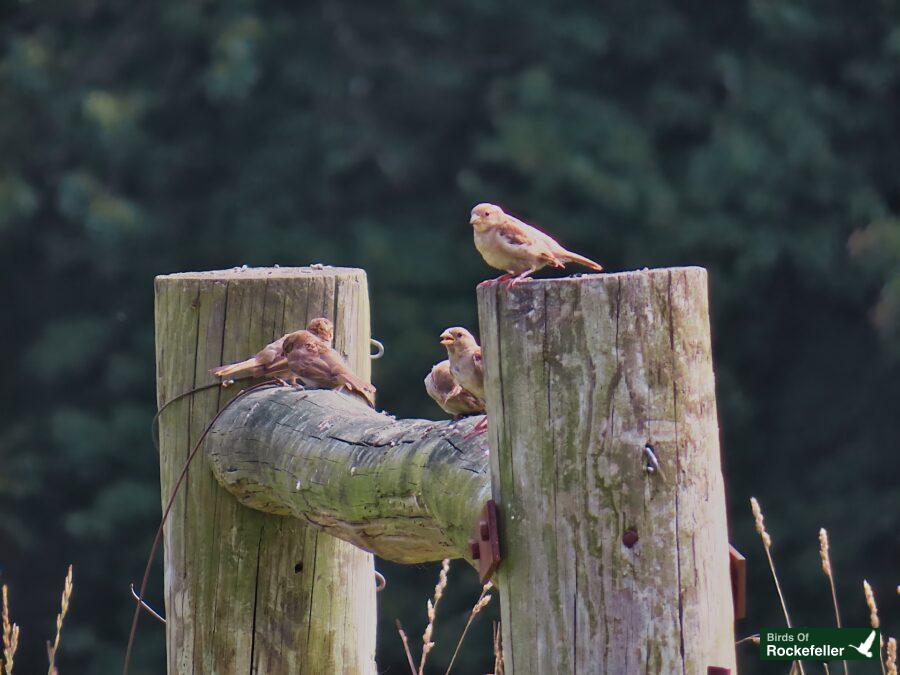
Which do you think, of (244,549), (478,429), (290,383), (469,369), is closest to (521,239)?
(469,369)

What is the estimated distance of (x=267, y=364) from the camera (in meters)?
2.79

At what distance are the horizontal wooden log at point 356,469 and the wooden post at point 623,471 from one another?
0.21 meters

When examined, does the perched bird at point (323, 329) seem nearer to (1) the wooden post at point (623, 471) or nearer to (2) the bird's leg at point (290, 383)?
(2) the bird's leg at point (290, 383)

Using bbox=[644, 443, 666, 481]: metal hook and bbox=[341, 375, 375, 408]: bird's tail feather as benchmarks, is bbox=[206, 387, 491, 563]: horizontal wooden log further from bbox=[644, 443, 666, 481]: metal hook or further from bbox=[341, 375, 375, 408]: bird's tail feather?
bbox=[644, 443, 666, 481]: metal hook

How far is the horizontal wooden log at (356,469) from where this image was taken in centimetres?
188

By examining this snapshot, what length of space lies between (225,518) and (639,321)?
150cm

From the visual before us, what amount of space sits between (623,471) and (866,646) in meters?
0.56

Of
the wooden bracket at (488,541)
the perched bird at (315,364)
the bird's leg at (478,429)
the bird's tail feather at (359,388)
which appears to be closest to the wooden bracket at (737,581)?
the wooden bracket at (488,541)

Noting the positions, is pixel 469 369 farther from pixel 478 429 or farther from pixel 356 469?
pixel 478 429

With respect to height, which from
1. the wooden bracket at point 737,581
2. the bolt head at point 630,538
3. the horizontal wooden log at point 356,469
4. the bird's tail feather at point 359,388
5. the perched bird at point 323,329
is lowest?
the wooden bracket at point 737,581

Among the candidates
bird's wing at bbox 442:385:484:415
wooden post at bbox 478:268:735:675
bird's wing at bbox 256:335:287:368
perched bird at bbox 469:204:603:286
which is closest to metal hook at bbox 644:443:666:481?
wooden post at bbox 478:268:735:675

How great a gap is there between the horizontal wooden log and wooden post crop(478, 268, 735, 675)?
0.21 metres

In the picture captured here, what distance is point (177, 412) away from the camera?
2.85 meters

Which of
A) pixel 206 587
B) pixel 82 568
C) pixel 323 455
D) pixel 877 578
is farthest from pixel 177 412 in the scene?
pixel 82 568
